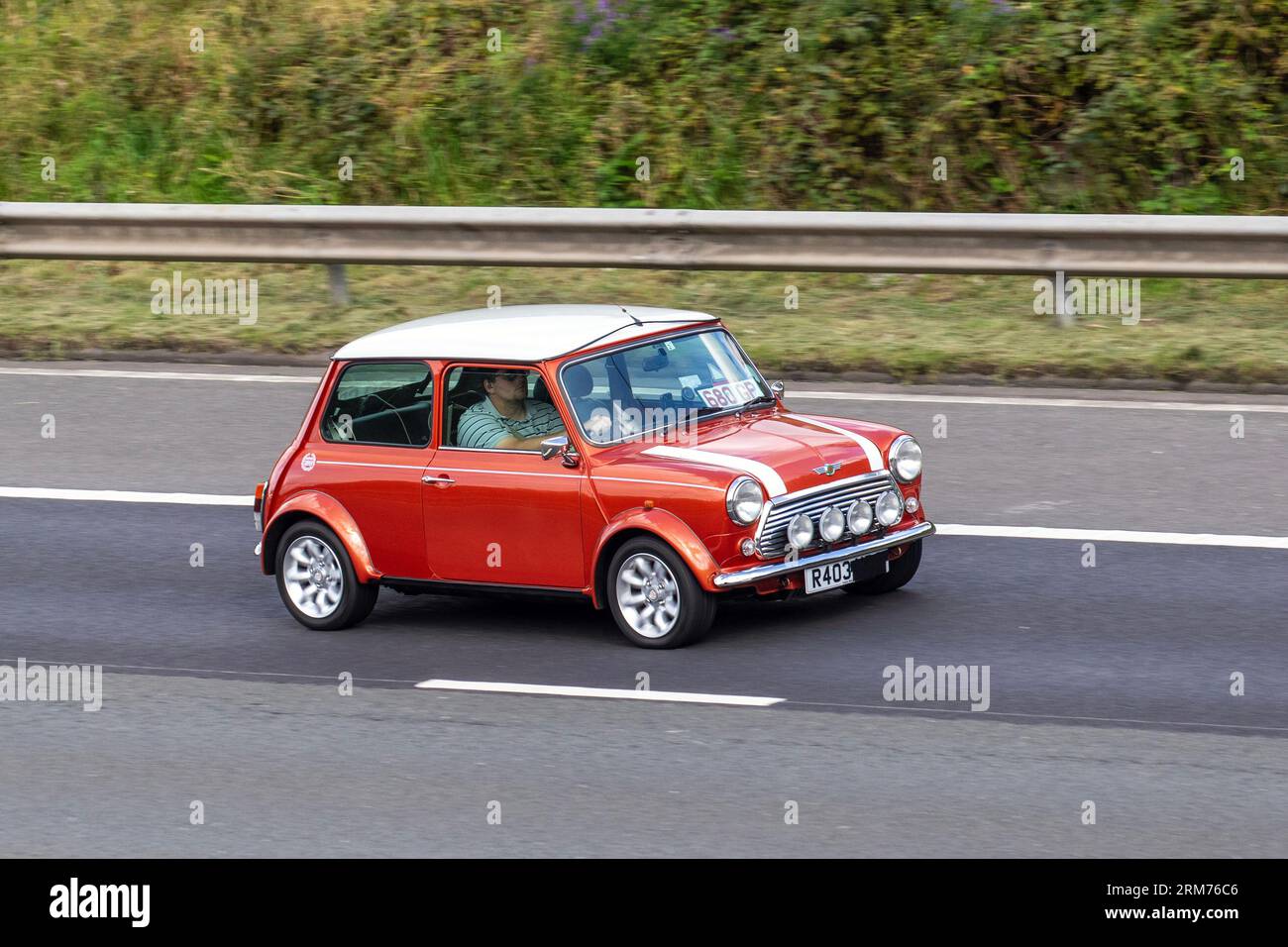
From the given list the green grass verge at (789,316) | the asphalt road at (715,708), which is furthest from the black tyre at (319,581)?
the green grass verge at (789,316)

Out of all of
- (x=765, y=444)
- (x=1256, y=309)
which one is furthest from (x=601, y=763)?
(x=1256, y=309)

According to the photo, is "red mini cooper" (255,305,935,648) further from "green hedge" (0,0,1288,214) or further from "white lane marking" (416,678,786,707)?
"green hedge" (0,0,1288,214)

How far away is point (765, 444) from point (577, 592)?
3.66 ft

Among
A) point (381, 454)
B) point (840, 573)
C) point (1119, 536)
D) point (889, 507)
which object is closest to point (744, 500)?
point (840, 573)

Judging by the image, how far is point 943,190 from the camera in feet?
61.4

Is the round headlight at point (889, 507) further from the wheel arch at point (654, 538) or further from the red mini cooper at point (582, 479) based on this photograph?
the wheel arch at point (654, 538)

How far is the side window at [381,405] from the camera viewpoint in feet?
31.6

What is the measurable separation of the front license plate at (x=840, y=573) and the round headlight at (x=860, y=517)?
0.45 ft

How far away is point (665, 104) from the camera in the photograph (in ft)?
65.6

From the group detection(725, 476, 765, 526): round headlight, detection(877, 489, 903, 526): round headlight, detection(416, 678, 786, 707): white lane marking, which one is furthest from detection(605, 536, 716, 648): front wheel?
detection(877, 489, 903, 526): round headlight

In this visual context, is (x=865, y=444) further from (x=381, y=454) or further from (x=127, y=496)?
(x=127, y=496)

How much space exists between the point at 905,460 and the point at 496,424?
6.51 ft

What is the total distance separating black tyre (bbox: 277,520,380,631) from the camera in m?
9.65

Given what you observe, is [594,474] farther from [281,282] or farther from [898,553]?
[281,282]
